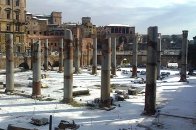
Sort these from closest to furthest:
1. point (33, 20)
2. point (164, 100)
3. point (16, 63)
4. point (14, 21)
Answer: point (164, 100) → point (16, 63) → point (14, 21) → point (33, 20)

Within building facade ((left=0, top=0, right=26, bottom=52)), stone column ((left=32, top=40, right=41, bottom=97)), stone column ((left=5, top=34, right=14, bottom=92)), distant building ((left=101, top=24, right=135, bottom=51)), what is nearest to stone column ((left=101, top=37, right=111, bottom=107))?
stone column ((left=32, top=40, right=41, bottom=97))

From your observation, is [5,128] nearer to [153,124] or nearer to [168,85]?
[153,124]

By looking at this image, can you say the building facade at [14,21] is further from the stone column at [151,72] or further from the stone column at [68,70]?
the stone column at [151,72]

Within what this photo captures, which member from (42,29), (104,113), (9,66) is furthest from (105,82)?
(42,29)

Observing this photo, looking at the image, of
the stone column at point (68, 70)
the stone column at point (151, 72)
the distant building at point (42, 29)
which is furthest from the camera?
the distant building at point (42, 29)

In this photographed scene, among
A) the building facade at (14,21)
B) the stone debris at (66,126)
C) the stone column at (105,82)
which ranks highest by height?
the building facade at (14,21)

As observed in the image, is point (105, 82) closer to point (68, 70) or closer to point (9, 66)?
point (68, 70)

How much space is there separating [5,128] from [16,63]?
39.2 meters

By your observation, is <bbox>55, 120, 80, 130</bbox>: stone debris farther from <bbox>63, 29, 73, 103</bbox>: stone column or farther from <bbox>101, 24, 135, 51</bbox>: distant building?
<bbox>101, 24, 135, 51</bbox>: distant building

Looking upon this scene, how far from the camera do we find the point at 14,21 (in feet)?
213

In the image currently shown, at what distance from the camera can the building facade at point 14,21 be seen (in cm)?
6378

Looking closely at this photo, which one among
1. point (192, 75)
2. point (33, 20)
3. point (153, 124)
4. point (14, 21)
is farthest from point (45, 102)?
point (33, 20)

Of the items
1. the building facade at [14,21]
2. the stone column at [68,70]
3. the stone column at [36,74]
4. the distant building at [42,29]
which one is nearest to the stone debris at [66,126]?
the stone column at [68,70]

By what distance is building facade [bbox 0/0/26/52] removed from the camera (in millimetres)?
63781
